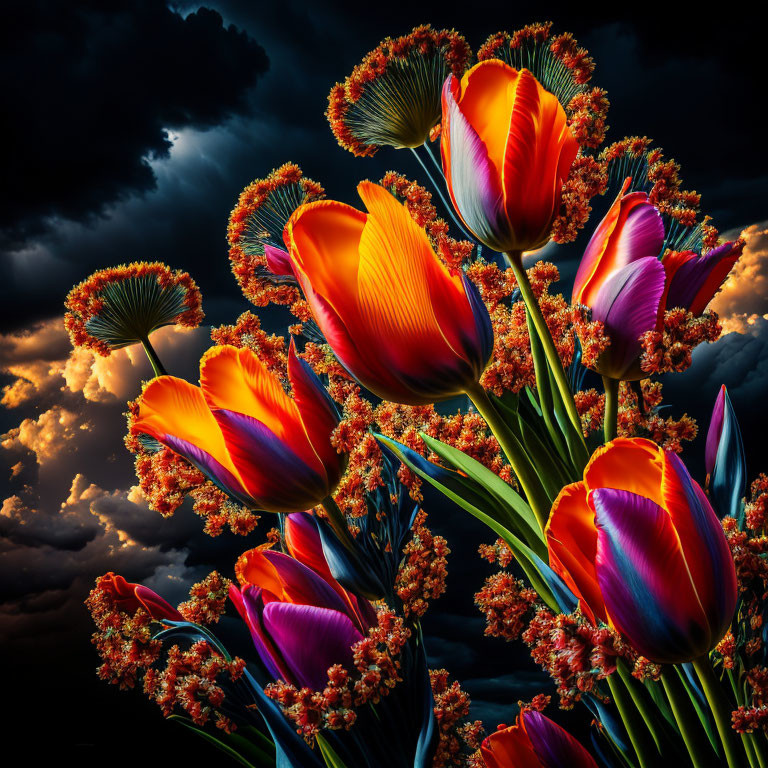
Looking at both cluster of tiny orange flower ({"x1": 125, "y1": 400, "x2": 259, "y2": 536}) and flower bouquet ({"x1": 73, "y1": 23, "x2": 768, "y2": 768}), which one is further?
cluster of tiny orange flower ({"x1": 125, "y1": 400, "x2": 259, "y2": 536})

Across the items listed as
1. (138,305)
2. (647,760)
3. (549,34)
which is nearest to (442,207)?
(549,34)

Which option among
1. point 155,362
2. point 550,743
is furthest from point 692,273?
point 155,362

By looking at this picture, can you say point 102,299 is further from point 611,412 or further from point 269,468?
point 611,412

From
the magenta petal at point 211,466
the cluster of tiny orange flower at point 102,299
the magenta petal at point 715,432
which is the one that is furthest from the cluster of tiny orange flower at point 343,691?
the cluster of tiny orange flower at point 102,299

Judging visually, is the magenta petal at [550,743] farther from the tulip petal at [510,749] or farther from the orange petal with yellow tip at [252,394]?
the orange petal with yellow tip at [252,394]

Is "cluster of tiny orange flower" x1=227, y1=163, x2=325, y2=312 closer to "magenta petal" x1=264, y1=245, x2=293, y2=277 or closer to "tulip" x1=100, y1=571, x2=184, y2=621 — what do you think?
"magenta petal" x1=264, y1=245, x2=293, y2=277

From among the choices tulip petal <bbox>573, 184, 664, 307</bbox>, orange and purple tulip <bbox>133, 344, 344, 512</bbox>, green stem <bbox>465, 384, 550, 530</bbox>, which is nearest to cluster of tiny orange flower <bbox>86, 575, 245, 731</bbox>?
orange and purple tulip <bbox>133, 344, 344, 512</bbox>

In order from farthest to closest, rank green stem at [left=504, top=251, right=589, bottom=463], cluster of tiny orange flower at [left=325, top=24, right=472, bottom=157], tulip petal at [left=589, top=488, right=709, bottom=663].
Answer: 1. cluster of tiny orange flower at [left=325, top=24, right=472, bottom=157]
2. green stem at [left=504, top=251, right=589, bottom=463]
3. tulip petal at [left=589, top=488, right=709, bottom=663]
